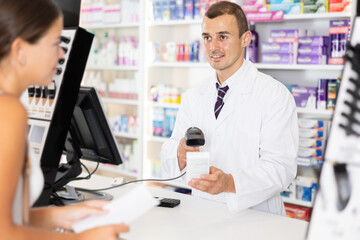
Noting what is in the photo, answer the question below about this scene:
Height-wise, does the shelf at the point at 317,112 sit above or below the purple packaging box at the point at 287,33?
below

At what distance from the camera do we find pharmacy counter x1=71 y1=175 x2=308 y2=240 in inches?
62.5

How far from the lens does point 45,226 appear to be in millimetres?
1210

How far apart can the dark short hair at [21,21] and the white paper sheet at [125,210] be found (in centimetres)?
47

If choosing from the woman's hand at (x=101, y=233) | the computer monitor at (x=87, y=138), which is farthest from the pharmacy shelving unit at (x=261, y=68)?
the woman's hand at (x=101, y=233)

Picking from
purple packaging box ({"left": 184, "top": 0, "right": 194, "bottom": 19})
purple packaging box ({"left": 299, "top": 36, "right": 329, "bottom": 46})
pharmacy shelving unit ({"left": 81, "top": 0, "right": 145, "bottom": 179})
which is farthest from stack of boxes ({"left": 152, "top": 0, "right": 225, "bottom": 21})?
purple packaging box ({"left": 299, "top": 36, "right": 329, "bottom": 46})

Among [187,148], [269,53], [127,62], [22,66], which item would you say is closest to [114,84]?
[127,62]

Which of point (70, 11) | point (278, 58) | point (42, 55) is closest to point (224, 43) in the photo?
point (70, 11)

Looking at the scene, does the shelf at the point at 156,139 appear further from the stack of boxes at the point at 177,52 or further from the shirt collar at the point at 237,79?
the shirt collar at the point at 237,79

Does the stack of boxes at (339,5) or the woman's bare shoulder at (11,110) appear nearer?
the woman's bare shoulder at (11,110)

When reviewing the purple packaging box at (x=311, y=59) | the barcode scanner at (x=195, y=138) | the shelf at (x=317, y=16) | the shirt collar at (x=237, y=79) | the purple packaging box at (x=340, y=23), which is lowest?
the barcode scanner at (x=195, y=138)

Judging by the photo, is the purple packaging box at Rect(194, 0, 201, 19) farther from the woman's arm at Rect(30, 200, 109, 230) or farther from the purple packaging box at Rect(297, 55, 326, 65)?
the woman's arm at Rect(30, 200, 109, 230)

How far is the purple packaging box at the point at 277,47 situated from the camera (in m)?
3.44

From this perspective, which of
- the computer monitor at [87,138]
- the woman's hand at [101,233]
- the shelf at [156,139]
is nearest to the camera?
the woman's hand at [101,233]

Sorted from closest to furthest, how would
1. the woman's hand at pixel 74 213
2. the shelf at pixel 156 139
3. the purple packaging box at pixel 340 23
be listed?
the woman's hand at pixel 74 213, the purple packaging box at pixel 340 23, the shelf at pixel 156 139
